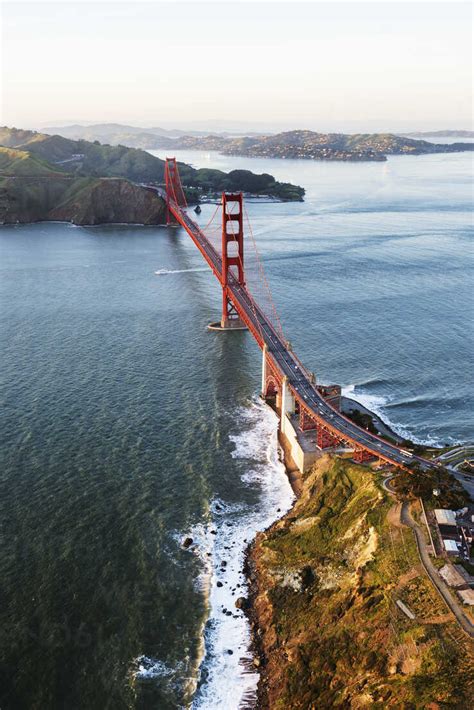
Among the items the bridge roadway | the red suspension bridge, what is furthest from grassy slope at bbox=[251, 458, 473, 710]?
the red suspension bridge

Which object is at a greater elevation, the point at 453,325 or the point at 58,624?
the point at 453,325

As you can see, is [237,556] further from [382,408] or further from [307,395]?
[382,408]

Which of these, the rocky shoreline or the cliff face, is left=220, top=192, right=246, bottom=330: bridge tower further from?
the cliff face

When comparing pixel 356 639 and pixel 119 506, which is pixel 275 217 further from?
pixel 356 639

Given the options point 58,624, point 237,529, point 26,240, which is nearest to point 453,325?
point 237,529

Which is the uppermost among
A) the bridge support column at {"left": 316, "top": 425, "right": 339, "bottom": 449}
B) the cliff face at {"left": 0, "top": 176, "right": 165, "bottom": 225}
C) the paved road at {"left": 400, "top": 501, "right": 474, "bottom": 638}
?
the cliff face at {"left": 0, "top": 176, "right": 165, "bottom": 225}

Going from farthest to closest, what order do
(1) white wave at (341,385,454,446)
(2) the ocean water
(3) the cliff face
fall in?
(3) the cliff face → (1) white wave at (341,385,454,446) → (2) the ocean water
